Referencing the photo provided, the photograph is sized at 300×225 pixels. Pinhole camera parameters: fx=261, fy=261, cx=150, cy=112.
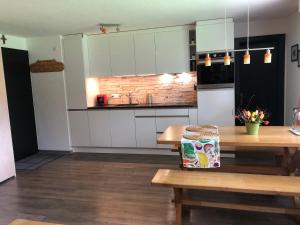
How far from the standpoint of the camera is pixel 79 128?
5.27 m

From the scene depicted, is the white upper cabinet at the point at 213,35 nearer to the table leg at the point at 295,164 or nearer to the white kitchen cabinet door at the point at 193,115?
the white kitchen cabinet door at the point at 193,115

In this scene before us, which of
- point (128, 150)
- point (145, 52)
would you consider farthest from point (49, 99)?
point (145, 52)

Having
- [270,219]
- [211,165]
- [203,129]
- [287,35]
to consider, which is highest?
[287,35]

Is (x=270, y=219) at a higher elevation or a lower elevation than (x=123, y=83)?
lower

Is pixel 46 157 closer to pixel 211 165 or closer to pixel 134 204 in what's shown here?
pixel 134 204

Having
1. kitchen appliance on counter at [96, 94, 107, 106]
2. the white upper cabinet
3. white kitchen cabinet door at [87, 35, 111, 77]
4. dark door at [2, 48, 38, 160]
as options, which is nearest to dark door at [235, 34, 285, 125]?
the white upper cabinet

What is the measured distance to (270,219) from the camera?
2.63m

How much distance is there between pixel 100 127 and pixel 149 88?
1.26 meters

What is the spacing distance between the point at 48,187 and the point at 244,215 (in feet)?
8.42

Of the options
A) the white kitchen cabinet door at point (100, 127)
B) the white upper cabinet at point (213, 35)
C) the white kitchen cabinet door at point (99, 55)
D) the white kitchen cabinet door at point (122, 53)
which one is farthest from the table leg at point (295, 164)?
the white kitchen cabinet door at point (99, 55)

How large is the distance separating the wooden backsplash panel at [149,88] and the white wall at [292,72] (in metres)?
1.61

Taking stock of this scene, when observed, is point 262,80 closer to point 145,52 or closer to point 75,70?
point 145,52

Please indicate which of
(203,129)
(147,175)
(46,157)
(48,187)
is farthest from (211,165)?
(46,157)

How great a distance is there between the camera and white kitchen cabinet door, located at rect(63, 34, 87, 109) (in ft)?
16.5
